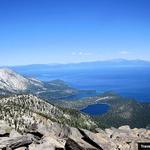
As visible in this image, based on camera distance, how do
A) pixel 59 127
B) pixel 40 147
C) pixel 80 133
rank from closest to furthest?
pixel 40 147
pixel 80 133
pixel 59 127

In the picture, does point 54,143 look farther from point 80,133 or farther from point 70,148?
point 80,133

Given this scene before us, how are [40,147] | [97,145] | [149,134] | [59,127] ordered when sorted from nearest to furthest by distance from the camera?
1. [40,147]
2. [97,145]
3. [59,127]
4. [149,134]

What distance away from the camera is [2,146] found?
58312 mm

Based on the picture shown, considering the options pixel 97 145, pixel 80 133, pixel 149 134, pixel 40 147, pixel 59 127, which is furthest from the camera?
pixel 149 134

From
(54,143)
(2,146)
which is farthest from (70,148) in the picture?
(2,146)

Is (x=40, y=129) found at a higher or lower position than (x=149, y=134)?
higher

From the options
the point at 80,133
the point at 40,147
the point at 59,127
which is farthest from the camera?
the point at 59,127

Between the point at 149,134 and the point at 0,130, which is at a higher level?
the point at 0,130

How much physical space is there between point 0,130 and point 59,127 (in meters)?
13.8

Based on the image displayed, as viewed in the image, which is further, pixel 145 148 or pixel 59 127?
pixel 59 127

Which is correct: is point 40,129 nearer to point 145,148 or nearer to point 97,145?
point 97,145

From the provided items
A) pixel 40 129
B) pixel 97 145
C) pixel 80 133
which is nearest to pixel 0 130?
pixel 40 129

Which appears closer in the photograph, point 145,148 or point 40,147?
point 40,147

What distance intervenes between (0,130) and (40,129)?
30.0 ft
